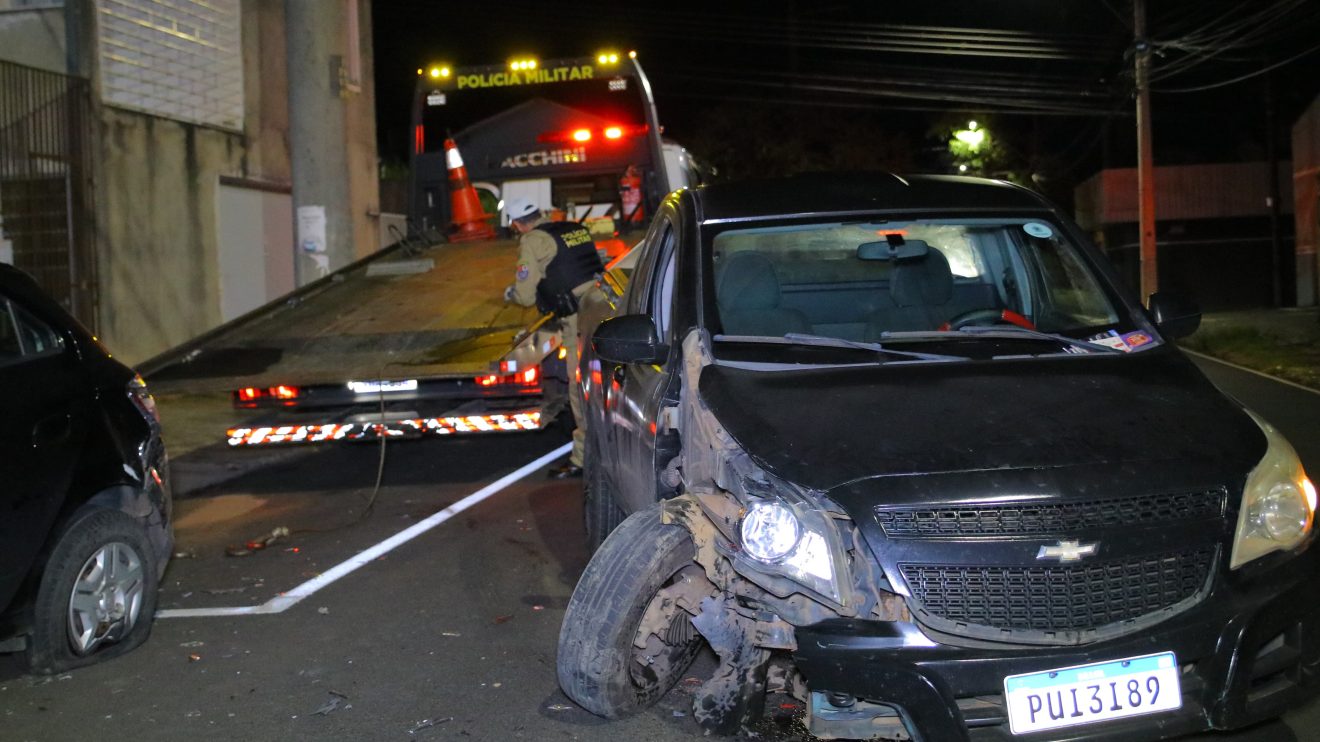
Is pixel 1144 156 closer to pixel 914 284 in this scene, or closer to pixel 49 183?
pixel 49 183

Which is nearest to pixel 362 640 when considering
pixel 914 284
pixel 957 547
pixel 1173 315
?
pixel 914 284

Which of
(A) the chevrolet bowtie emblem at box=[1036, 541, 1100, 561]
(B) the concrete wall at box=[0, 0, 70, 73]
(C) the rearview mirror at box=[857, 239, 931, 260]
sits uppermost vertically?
(B) the concrete wall at box=[0, 0, 70, 73]

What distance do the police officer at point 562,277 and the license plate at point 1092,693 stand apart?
5.39 metres

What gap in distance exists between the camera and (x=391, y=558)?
7027mm

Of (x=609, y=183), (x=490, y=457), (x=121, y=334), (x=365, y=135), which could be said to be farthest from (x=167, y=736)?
(x=365, y=135)

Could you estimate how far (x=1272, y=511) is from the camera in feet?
11.8

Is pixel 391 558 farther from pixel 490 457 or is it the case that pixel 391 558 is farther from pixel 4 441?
pixel 490 457

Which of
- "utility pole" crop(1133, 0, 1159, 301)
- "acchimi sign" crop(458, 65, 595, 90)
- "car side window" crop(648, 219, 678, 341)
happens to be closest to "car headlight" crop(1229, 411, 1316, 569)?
"car side window" crop(648, 219, 678, 341)

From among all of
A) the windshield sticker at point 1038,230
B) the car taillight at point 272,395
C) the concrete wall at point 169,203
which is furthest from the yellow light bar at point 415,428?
the concrete wall at point 169,203

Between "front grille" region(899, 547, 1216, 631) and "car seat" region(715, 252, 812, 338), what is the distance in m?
1.66

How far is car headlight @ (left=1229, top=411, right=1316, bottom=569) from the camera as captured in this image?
3.51m

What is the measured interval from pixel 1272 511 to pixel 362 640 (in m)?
3.65

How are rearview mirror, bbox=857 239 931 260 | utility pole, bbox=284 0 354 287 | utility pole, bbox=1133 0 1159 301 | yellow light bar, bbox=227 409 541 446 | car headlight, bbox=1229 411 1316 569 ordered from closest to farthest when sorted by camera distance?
car headlight, bbox=1229 411 1316 569 → rearview mirror, bbox=857 239 931 260 → yellow light bar, bbox=227 409 541 446 → utility pole, bbox=284 0 354 287 → utility pole, bbox=1133 0 1159 301

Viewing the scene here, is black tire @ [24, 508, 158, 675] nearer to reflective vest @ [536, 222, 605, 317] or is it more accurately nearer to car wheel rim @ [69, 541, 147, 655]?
car wheel rim @ [69, 541, 147, 655]
